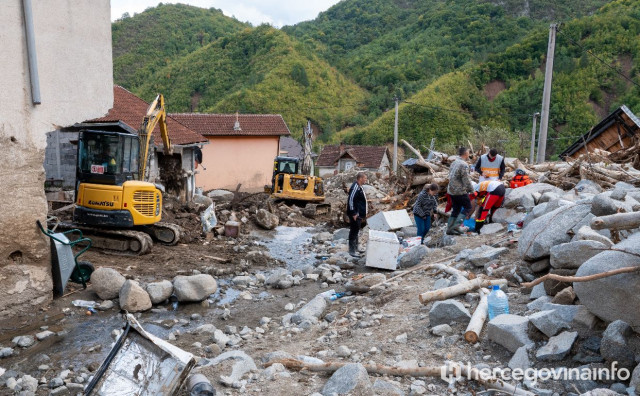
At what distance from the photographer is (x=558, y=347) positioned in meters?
4.37

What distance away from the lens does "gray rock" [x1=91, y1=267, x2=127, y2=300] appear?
7.88 metres

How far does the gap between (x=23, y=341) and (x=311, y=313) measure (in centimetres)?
364

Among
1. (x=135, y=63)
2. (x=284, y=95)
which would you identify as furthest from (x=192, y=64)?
(x=284, y=95)

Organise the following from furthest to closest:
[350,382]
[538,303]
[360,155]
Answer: [360,155], [538,303], [350,382]

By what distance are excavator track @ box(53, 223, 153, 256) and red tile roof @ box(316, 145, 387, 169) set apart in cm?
3247

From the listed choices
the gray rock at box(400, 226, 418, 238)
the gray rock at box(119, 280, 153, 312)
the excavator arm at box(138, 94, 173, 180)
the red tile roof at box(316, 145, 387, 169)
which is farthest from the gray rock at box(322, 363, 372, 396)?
the red tile roof at box(316, 145, 387, 169)

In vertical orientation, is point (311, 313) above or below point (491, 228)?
below

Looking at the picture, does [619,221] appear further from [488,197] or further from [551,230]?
[488,197]

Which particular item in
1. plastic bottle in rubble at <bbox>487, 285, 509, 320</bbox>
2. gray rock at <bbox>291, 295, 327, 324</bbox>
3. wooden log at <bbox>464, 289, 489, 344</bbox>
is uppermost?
plastic bottle in rubble at <bbox>487, 285, 509, 320</bbox>

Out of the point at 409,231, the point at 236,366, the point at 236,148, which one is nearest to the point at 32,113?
the point at 236,366

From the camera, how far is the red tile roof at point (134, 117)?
15711 millimetres

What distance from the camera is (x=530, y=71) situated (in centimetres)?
4653

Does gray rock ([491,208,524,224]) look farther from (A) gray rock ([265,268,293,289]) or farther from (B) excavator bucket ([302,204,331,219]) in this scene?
(B) excavator bucket ([302,204,331,219])

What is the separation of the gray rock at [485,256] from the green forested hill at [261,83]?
42.4 metres
